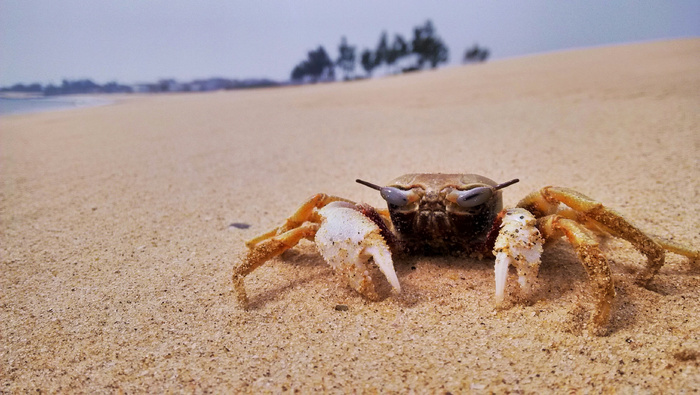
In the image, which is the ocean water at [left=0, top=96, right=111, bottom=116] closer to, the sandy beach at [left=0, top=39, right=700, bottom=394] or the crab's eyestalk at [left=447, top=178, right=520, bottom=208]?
the sandy beach at [left=0, top=39, right=700, bottom=394]

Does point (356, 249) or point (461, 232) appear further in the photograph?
point (461, 232)

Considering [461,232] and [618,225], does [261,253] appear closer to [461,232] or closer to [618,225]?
[461,232]

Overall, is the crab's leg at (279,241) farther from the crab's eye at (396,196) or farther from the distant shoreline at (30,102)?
the distant shoreline at (30,102)

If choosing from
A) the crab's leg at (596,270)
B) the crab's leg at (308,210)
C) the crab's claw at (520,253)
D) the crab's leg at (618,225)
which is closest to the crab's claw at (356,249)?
the crab's leg at (308,210)

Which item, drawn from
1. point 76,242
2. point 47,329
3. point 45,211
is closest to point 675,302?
point 47,329

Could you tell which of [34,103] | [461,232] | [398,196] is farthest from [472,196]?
[34,103]

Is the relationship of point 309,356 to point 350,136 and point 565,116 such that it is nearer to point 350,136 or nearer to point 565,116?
point 350,136

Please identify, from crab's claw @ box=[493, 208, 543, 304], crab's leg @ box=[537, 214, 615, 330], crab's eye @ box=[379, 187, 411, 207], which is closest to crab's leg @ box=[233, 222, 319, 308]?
crab's eye @ box=[379, 187, 411, 207]
